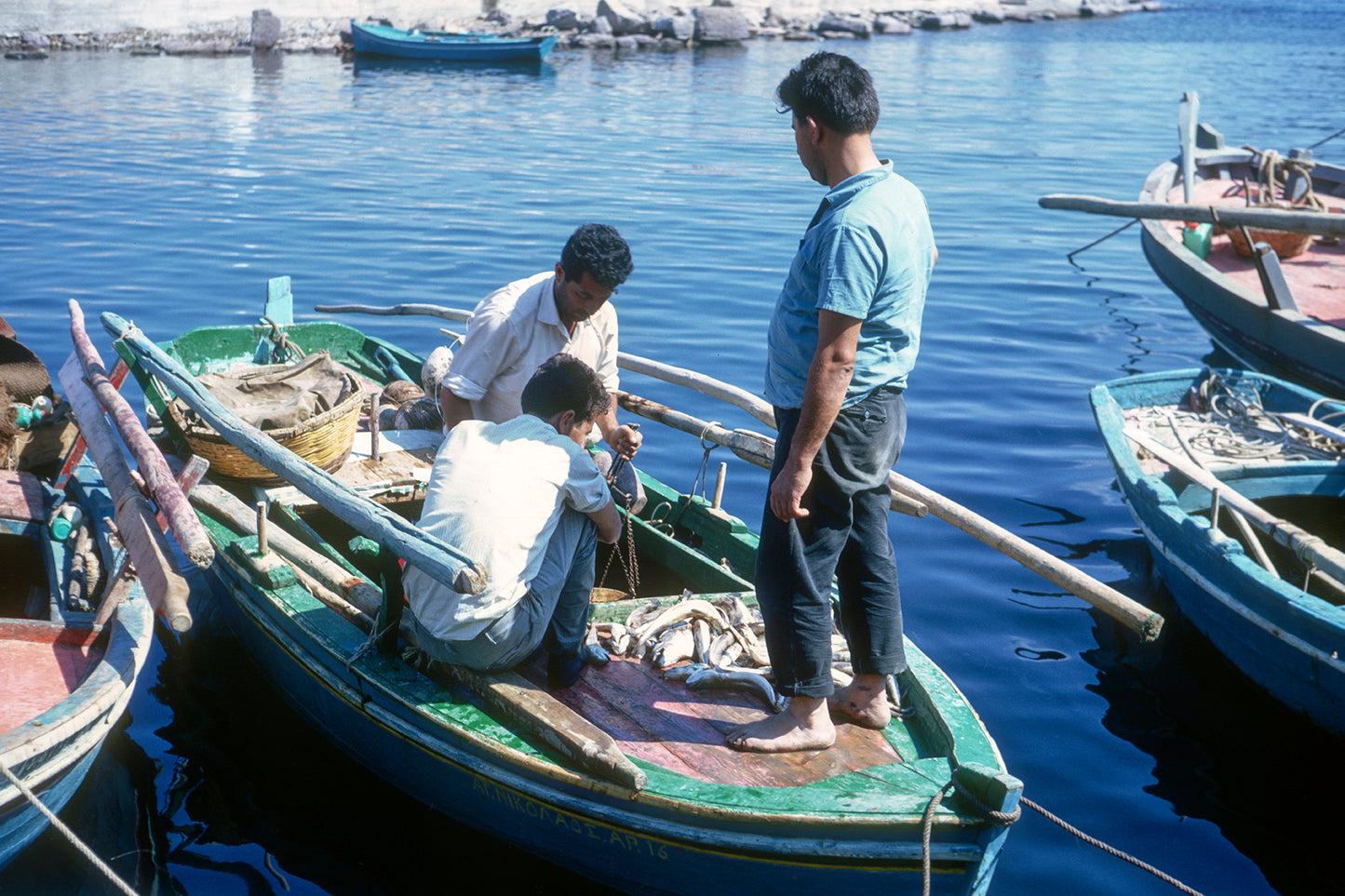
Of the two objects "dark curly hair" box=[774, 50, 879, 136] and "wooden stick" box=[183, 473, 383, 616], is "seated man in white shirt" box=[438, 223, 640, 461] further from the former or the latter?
"dark curly hair" box=[774, 50, 879, 136]

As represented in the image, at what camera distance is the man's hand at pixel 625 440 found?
541cm

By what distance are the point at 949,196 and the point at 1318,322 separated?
397 inches

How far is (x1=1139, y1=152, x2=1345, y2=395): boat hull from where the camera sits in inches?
370

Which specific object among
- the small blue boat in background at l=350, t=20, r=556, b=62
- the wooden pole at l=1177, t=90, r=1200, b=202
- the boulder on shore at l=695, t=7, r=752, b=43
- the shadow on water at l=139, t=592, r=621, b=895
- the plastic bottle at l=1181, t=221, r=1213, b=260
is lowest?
the shadow on water at l=139, t=592, r=621, b=895

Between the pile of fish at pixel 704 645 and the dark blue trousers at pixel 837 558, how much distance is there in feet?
1.54

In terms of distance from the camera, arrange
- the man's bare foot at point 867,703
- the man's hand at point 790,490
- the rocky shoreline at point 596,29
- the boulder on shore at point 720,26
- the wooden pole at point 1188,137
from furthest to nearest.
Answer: the boulder on shore at point 720,26 → the rocky shoreline at point 596,29 → the wooden pole at point 1188,137 → the man's bare foot at point 867,703 → the man's hand at point 790,490

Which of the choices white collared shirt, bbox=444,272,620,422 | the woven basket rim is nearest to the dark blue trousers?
white collared shirt, bbox=444,272,620,422

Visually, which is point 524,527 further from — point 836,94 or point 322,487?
point 836,94

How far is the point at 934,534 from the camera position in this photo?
8125 millimetres

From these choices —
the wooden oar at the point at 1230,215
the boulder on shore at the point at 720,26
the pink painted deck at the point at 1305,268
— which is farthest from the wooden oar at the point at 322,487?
the boulder on shore at the point at 720,26

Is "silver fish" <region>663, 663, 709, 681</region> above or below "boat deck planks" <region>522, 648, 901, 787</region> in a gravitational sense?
above

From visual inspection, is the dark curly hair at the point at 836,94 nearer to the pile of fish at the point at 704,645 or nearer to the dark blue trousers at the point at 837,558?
the dark blue trousers at the point at 837,558

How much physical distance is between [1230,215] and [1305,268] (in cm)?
368

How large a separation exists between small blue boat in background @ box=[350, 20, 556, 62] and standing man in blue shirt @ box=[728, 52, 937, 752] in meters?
36.5
